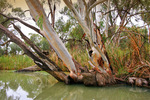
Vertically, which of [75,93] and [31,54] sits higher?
[31,54]

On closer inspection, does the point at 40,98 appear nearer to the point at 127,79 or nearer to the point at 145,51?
the point at 127,79

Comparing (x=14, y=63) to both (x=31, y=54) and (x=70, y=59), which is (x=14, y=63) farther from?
(x=70, y=59)

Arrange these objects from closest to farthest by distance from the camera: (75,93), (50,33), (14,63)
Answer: (75,93), (50,33), (14,63)

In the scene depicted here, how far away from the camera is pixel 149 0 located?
409cm

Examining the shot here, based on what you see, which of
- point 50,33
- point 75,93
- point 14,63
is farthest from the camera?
point 14,63

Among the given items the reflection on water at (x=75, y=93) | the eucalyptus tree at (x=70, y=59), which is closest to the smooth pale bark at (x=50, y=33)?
the eucalyptus tree at (x=70, y=59)

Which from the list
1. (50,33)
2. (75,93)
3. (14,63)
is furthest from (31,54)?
(14,63)

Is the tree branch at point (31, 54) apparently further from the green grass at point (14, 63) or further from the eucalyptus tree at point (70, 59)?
the green grass at point (14, 63)

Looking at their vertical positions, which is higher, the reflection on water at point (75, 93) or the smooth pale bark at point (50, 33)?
the smooth pale bark at point (50, 33)

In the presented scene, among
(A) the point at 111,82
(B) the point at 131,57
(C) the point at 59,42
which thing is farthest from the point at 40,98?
(B) the point at 131,57

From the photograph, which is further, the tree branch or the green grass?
the green grass

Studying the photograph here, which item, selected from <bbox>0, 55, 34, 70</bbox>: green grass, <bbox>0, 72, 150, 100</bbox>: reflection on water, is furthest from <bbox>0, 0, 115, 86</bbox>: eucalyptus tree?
<bbox>0, 55, 34, 70</bbox>: green grass

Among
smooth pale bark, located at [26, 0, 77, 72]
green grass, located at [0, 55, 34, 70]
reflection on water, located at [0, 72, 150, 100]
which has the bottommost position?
reflection on water, located at [0, 72, 150, 100]

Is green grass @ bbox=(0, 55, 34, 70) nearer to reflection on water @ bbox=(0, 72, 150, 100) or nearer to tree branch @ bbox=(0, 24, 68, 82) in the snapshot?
tree branch @ bbox=(0, 24, 68, 82)
